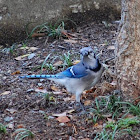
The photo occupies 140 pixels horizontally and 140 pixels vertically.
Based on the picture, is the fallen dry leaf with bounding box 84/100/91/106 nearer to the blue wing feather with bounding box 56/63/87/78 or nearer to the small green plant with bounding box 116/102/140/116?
the blue wing feather with bounding box 56/63/87/78

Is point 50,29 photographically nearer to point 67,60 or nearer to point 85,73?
point 67,60

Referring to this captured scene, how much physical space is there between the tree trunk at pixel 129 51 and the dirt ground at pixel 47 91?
48 centimetres

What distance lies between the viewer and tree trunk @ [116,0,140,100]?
152 inches

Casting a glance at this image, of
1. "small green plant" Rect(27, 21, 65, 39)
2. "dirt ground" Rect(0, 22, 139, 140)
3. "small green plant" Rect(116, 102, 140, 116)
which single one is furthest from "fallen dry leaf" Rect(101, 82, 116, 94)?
"small green plant" Rect(27, 21, 65, 39)

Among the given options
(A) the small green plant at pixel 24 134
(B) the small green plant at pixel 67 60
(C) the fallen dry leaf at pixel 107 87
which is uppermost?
(B) the small green plant at pixel 67 60

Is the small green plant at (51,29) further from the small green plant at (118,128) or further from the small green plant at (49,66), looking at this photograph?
the small green plant at (118,128)

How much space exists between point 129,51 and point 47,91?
1.35m

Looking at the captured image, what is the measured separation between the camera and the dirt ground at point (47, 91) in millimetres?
3936

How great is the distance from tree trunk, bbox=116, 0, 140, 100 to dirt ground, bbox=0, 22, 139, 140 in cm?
48

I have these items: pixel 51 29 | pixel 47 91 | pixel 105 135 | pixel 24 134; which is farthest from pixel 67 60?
pixel 105 135

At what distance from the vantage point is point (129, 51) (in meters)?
3.95

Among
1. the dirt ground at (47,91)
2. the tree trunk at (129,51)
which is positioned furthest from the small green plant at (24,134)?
the tree trunk at (129,51)

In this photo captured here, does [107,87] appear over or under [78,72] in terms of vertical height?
under

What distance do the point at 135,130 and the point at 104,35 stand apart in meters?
2.92
